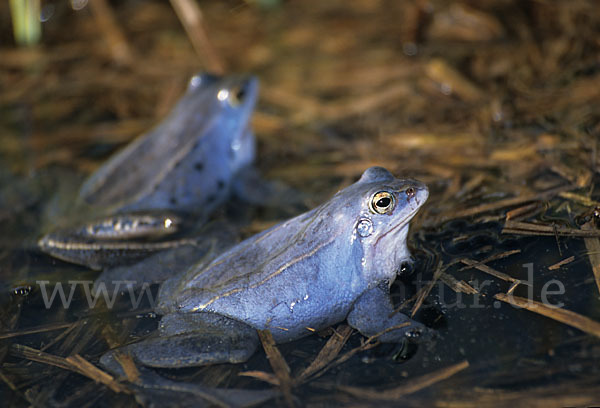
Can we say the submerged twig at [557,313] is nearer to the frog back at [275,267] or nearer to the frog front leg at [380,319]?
the frog front leg at [380,319]

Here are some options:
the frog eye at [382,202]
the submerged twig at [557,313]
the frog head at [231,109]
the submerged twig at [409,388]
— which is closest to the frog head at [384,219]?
the frog eye at [382,202]

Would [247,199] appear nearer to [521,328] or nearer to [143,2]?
[521,328]

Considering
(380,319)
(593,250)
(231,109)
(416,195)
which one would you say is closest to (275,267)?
(380,319)

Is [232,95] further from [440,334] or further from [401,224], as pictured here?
[440,334]

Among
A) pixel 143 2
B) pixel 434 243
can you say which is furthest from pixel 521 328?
pixel 143 2

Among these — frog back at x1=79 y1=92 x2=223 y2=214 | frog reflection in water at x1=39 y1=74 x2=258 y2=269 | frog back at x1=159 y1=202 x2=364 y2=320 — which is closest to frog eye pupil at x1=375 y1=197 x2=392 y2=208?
frog back at x1=159 y1=202 x2=364 y2=320

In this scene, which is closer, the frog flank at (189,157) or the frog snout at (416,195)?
the frog snout at (416,195)

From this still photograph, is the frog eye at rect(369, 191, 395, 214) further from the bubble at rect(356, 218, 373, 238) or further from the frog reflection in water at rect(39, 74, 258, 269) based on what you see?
the frog reflection in water at rect(39, 74, 258, 269)
